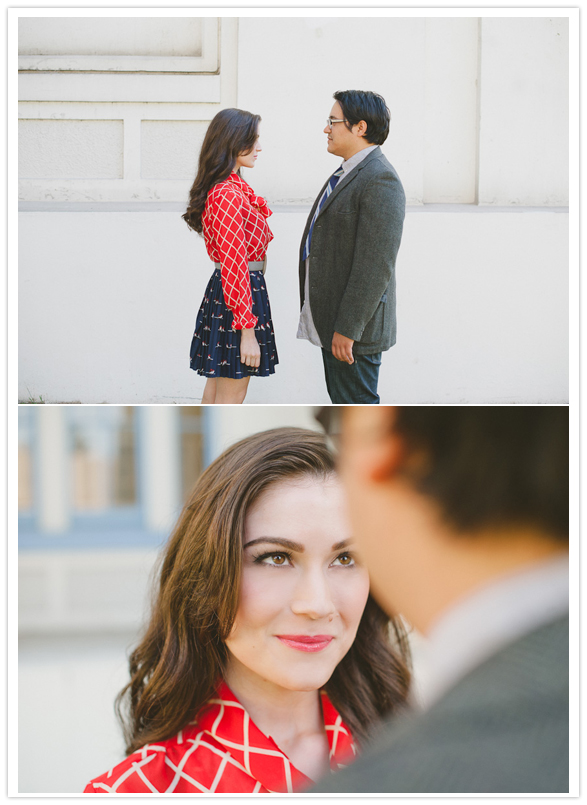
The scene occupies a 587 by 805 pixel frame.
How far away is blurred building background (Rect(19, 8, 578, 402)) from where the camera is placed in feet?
11.0

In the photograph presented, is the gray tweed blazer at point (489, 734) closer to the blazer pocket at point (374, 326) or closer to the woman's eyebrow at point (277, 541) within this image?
the woman's eyebrow at point (277, 541)

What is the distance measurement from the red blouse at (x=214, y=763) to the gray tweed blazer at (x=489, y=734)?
18.5 inches

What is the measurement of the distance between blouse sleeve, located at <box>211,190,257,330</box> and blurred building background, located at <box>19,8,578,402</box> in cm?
124

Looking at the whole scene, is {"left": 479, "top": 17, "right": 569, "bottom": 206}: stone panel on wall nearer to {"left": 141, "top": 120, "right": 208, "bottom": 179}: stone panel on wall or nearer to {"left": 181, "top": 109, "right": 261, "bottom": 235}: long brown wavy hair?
{"left": 141, "top": 120, "right": 208, "bottom": 179}: stone panel on wall

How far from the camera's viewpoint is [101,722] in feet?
5.28

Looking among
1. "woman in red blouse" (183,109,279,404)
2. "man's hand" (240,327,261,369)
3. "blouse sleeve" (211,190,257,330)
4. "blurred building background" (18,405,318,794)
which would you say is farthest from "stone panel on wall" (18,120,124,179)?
"blurred building background" (18,405,318,794)

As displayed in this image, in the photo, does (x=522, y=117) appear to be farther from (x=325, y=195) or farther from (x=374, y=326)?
(x=374, y=326)

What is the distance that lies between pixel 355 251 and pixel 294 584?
1.06m

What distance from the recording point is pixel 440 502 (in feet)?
5.25

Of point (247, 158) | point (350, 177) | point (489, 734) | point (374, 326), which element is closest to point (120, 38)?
point (247, 158)

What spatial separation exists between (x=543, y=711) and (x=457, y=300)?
2.82m

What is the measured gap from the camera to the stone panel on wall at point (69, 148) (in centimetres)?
346
